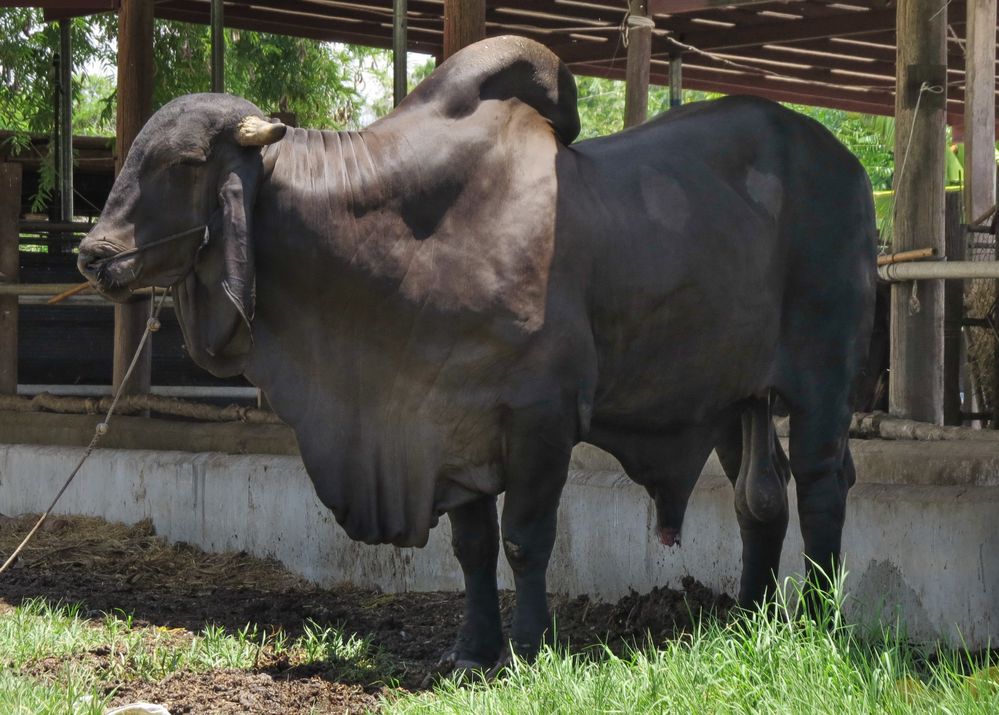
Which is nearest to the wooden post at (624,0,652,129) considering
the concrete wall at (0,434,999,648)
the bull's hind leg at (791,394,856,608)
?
the concrete wall at (0,434,999,648)

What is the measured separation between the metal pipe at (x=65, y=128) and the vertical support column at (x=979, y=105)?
265 inches

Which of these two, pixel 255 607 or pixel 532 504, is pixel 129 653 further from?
pixel 532 504

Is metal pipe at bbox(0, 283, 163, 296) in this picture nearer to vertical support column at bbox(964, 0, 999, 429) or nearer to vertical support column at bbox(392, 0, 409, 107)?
vertical support column at bbox(392, 0, 409, 107)

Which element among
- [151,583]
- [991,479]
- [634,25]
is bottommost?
[151,583]

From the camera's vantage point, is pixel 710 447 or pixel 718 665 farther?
pixel 710 447

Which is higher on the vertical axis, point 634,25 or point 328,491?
point 634,25

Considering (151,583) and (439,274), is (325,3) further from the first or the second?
(439,274)

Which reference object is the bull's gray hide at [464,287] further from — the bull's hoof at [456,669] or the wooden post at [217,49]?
the wooden post at [217,49]

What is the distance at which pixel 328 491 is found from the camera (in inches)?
191

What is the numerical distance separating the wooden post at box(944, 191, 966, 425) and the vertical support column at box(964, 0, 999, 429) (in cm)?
101

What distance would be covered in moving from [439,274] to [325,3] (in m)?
7.79

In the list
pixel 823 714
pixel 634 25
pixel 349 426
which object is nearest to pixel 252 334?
pixel 349 426

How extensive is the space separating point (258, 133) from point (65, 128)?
26.1 feet

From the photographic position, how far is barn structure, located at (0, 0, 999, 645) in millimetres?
5742
